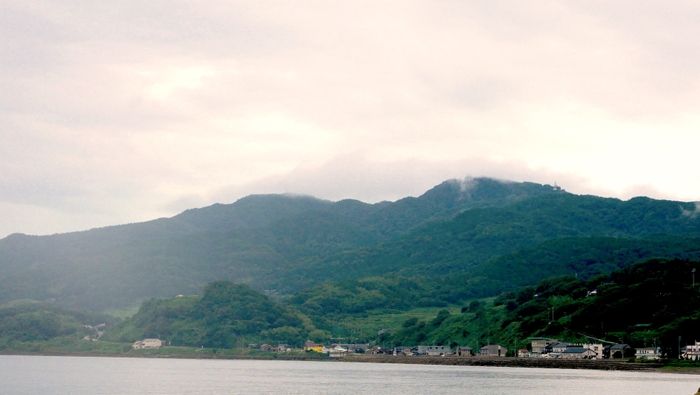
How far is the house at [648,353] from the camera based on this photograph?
→ 114688 millimetres

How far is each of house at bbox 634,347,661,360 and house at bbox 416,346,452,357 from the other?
56322 millimetres

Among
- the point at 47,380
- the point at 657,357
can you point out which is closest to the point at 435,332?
the point at 657,357

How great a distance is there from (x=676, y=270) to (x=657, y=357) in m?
41.3

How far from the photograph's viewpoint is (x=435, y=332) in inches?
7466

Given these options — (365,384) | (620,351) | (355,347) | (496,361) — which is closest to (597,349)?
(620,351)

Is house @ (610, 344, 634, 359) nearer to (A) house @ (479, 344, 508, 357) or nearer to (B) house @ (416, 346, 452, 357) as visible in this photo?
(A) house @ (479, 344, 508, 357)

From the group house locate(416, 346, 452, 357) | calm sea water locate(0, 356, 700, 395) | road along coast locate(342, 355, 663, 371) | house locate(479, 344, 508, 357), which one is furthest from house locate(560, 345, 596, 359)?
house locate(416, 346, 452, 357)

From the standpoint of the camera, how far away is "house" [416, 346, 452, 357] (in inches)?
6737

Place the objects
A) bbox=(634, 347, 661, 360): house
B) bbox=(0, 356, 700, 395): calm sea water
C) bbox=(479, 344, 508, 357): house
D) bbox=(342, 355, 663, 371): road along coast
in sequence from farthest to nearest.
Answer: bbox=(479, 344, 508, 357): house < bbox=(634, 347, 661, 360): house < bbox=(342, 355, 663, 371): road along coast < bbox=(0, 356, 700, 395): calm sea water

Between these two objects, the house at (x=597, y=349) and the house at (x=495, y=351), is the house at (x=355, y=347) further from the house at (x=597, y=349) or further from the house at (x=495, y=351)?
the house at (x=597, y=349)

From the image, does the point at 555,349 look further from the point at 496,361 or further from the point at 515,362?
the point at 496,361

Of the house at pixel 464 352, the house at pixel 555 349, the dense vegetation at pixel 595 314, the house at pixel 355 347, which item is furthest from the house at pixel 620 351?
Result: the house at pixel 355 347

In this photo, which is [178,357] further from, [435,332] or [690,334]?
[690,334]

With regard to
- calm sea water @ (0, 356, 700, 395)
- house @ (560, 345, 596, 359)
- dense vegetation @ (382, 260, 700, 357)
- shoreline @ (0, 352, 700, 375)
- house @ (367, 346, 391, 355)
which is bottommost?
calm sea water @ (0, 356, 700, 395)
